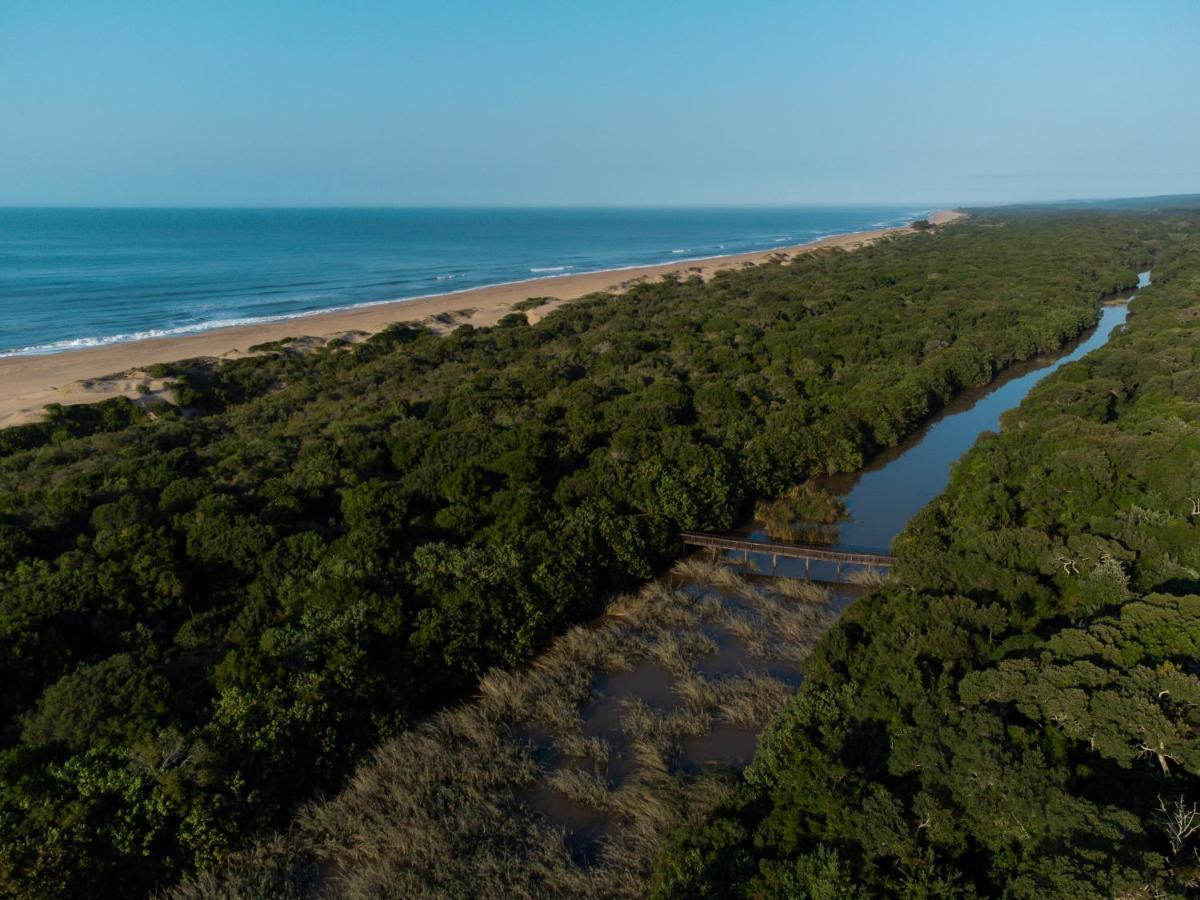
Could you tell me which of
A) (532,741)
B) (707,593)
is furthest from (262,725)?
(707,593)

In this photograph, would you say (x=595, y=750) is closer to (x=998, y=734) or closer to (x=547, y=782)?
(x=547, y=782)

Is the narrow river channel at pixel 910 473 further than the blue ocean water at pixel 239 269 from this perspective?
No

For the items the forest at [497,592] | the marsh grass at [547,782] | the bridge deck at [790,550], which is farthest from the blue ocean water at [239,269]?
the marsh grass at [547,782]

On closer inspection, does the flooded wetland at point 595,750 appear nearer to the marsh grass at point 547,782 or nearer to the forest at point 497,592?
the marsh grass at point 547,782

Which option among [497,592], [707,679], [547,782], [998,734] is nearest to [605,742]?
[547,782]

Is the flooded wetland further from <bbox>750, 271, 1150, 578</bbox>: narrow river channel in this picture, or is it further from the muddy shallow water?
<bbox>750, 271, 1150, 578</bbox>: narrow river channel

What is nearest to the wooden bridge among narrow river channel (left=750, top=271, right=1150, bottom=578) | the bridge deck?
the bridge deck

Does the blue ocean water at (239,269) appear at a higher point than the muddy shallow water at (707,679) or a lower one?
higher

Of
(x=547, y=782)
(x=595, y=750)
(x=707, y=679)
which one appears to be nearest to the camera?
(x=547, y=782)
